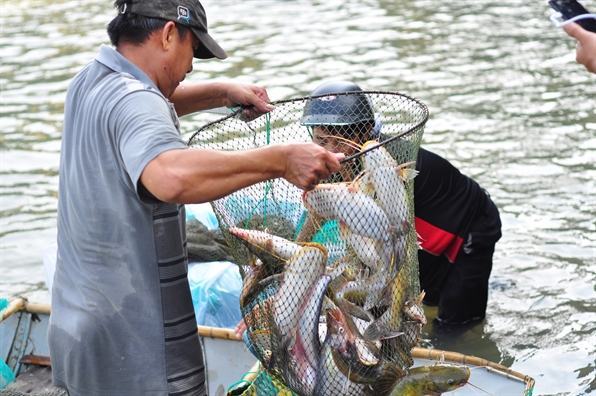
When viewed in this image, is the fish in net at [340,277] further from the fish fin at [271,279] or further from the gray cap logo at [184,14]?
the gray cap logo at [184,14]

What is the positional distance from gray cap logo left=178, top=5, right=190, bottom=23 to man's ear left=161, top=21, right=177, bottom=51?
0.12ft

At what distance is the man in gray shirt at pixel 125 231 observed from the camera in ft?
10.9

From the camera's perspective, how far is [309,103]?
180 inches

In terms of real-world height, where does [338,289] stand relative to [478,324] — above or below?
above

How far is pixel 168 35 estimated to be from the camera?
349 cm

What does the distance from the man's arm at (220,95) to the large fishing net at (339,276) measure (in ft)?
1.60

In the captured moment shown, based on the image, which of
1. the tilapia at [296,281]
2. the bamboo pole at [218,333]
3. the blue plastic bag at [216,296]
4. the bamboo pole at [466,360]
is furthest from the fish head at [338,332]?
the blue plastic bag at [216,296]

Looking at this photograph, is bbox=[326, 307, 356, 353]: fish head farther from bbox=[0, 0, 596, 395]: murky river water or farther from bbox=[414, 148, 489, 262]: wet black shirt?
bbox=[0, 0, 596, 395]: murky river water

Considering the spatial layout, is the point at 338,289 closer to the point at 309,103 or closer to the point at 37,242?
the point at 309,103

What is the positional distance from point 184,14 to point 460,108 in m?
7.55

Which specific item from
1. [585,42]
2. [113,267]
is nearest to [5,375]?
[113,267]

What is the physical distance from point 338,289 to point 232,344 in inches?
67.3

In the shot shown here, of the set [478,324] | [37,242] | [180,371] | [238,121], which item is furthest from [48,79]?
[180,371]

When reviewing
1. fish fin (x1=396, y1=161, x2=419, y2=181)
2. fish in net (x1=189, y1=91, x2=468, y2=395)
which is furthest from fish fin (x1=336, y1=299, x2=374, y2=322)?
fish fin (x1=396, y1=161, x2=419, y2=181)
